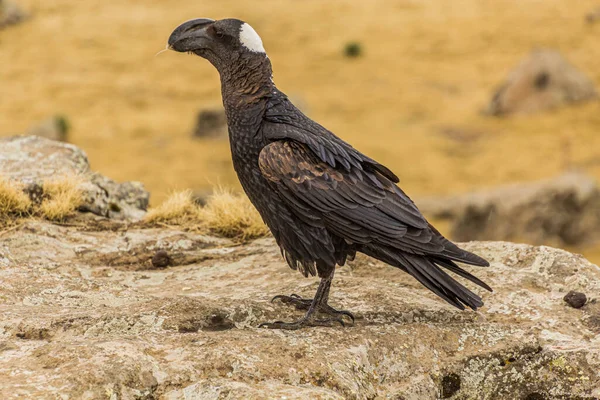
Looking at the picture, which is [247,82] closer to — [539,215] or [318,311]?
[318,311]

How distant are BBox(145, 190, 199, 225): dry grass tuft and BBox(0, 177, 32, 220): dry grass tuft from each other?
3.16 ft

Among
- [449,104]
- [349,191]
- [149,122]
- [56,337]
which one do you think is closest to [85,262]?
[56,337]

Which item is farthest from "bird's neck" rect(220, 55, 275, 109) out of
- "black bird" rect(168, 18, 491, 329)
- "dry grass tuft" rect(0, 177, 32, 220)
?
"dry grass tuft" rect(0, 177, 32, 220)

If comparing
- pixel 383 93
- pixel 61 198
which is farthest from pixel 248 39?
pixel 383 93

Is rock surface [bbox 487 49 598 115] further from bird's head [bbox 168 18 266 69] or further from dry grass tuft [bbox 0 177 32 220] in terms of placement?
bird's head [bbox 168 18 266 69]

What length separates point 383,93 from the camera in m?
21.8

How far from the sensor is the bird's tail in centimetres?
423

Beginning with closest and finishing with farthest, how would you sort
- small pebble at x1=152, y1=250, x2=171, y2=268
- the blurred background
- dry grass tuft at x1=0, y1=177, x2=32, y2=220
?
1. small pebble at x1=152, y1=250, x2=171, y2=268
2. dry grass tuft at x1=0, y1=177, x2=32, y2=220
3. the blurred background

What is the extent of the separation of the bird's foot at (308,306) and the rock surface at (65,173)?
2.53m

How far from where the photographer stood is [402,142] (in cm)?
1783

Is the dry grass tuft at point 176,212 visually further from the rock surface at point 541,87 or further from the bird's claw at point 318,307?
the rock surface at point 541,87

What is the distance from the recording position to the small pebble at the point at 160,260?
560cm

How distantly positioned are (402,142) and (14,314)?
14.3 metres

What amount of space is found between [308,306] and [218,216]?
1.91m
